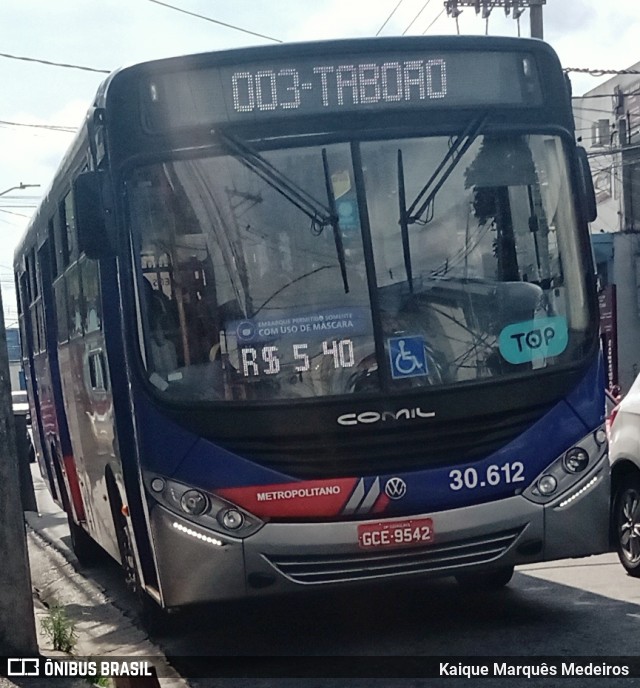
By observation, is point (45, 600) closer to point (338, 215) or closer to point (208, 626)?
point (208, 626)

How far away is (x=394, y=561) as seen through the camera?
6.79 meters

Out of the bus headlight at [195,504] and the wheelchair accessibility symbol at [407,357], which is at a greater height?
the wheelchair accessibility symbol at [407,357]

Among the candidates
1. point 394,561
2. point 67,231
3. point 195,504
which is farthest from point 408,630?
point 67,231

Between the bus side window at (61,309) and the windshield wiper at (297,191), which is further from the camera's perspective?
the bus side window at (61,309)

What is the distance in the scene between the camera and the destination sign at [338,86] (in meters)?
6.96

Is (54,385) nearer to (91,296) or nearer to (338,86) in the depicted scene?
(91,296)

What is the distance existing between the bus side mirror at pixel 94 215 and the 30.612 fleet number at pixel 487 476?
7.29ft

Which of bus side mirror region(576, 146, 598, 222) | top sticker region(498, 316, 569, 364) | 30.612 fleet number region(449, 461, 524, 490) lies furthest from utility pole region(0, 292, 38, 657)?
bus side mirror region(576, 146, 598, 222)

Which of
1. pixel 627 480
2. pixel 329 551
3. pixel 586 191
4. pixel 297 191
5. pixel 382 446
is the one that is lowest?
pixel 627 480

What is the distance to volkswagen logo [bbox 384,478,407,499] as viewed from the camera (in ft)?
22.1

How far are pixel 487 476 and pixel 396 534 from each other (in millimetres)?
589

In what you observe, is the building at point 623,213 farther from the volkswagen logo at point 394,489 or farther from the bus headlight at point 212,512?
the bus headlight at point 212,512

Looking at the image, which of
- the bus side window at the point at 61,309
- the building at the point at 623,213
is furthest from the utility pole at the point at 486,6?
the bus side window at the point at 61,309

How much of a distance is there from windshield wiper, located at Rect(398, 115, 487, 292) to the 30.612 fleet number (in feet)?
3.38
